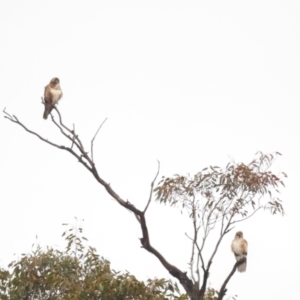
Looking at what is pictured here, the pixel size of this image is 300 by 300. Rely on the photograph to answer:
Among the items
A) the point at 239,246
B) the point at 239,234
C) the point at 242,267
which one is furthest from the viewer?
the point at 239,234

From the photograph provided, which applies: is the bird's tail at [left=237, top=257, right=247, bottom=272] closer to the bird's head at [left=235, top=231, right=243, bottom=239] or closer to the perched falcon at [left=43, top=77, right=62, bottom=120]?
the bird's head at [left=235, top=231, right=243, bottom=239]

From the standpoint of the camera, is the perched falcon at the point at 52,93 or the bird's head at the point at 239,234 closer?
the perched falcon at the point at 52,93

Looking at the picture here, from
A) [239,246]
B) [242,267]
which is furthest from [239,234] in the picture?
[242,267]

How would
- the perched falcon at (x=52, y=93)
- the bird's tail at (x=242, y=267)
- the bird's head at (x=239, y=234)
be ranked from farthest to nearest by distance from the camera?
the bird's head at (x=239, y=234) < the perched falcon at (x=52, y=93) < the bird's tail at (x=242, y=267)

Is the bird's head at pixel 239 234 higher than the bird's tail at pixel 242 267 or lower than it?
higher

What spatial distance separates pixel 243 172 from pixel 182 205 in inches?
41.7

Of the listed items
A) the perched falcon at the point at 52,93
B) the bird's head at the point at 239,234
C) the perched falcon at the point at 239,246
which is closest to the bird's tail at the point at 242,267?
the perched falcon at the point at 239,246

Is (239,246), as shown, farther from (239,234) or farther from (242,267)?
(242,267)

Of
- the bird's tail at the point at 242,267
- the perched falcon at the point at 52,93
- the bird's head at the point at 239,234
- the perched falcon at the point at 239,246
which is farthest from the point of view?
the bird's head at the point at 239,234

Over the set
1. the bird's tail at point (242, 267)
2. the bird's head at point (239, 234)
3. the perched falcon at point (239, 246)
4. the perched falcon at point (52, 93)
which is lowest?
the bird's tail at point (242, 267)

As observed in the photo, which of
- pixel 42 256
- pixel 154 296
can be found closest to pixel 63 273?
pixel 42 256

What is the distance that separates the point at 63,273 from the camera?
489 inches

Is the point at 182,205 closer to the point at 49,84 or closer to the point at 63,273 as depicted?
the point at 63,273

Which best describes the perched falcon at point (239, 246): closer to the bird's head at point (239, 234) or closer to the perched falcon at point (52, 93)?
the bird's head at point (239, 234)
